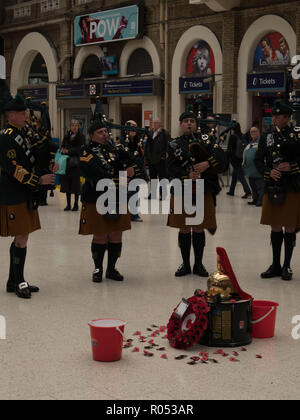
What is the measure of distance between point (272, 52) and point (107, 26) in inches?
312

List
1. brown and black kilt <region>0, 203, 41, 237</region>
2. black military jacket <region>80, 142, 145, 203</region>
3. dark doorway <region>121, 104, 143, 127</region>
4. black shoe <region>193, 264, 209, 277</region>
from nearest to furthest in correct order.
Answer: brown and black kilt <region>0, 203, 41, 237</region>
black military jacket <region>80, 142, 145, 203</region>
black shoe <region>193, 264, 209, 277</region>
dark doorway <region>121, 104, 143, 127</region>

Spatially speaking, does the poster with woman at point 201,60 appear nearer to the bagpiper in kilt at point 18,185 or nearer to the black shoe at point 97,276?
the black shoe at point 97,276

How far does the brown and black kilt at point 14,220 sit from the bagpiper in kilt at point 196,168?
5.87ft

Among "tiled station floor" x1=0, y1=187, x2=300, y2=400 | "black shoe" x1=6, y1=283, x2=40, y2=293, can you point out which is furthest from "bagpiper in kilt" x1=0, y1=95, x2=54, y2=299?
"tiled station floor" x1=0, y1=187, x2=300, y2=400

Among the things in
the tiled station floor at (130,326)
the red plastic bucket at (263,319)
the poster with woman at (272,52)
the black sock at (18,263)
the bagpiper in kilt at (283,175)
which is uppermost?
the poster with woman at (272,52)

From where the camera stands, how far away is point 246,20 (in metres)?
20.4

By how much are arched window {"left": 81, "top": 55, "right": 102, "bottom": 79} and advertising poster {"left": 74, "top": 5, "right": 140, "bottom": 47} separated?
0.76m

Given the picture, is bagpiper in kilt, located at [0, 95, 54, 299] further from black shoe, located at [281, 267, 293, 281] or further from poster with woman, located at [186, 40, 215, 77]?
poster with woman, located at [186, 40, 215, 77]

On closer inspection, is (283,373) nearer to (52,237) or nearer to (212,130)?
(212,130)

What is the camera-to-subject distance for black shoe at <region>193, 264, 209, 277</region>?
24.1 ft

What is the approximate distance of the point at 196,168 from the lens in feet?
23.6

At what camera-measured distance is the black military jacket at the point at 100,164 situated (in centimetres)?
692

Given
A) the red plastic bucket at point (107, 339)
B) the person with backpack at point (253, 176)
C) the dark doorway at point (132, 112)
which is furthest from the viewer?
the dark doorway at point (132, 112)

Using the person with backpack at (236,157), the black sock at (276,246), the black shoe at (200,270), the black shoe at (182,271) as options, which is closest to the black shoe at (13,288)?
the black shoe at (182,271)
